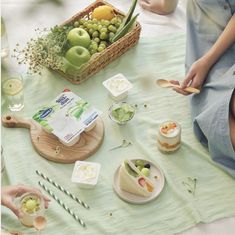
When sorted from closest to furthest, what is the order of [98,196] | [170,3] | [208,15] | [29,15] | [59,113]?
[29,15] → [98,196] → [59,113] → [208,15] → [170,3]

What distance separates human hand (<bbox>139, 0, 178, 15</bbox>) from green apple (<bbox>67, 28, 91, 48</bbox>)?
36 centimetres

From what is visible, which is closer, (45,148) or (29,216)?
(29,216)

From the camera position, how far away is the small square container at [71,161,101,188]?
1256 mm

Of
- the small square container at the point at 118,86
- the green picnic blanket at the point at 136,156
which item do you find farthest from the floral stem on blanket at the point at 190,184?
the small square container at the point at 118,86

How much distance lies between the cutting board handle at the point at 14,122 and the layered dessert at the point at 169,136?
418 millimetres

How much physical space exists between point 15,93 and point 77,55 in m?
0.25

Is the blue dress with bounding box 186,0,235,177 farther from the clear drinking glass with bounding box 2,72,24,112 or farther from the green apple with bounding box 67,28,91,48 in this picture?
the clear drinking glass with bounding box 2,72,24,112

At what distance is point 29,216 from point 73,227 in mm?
124

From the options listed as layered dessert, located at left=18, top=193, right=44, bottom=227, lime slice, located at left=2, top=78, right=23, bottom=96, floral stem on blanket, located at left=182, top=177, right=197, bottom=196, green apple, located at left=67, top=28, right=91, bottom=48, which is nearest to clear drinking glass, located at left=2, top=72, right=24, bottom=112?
lime slice, located at left=2, top=78, right=23, bottom=96

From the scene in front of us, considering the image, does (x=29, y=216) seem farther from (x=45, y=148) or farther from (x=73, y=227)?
(x=45, y=148)

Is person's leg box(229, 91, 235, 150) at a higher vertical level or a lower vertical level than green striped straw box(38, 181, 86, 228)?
higher

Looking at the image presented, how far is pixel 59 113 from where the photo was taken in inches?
53.9

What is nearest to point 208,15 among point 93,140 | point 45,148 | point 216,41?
point 216,41

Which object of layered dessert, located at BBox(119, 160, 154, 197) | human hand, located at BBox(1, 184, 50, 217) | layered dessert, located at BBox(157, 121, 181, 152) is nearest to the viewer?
human hand, located at BBox(1, 184, 50, 217)
